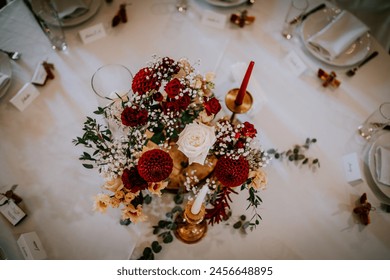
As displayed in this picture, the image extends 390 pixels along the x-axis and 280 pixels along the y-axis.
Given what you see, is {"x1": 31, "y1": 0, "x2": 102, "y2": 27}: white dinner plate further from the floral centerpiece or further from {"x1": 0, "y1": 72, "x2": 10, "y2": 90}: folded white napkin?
the floral centerpiece

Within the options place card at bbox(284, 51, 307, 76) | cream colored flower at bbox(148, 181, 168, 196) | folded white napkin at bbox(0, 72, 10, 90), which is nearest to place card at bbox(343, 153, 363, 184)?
place card at bbox(284, 51, 307, 76)

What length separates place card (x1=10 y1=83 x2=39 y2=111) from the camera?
66.3 inches

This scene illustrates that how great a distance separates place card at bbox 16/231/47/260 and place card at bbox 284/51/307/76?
1704mm

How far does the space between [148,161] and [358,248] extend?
4.01 ft

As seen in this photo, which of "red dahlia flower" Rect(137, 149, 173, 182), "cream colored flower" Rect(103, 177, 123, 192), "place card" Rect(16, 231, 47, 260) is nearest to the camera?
"red dahlia flower" Rect(137, 149, 173, 182)

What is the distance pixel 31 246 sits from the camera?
140 centimetres

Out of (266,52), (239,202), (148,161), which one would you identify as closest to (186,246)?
(239,202)

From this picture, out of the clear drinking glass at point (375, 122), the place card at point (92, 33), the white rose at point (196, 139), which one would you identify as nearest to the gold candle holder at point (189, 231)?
the white rose at point (196, 139)

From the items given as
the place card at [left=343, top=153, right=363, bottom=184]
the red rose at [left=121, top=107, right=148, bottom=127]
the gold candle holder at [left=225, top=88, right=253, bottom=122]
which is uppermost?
the red rose at [left=121, top=107, right=148, bottom=127]

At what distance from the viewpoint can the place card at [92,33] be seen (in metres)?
1.93

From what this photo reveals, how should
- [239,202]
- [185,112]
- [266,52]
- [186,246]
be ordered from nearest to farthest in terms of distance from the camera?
[185,112] → [186,246] → [239,202] → [266,52]

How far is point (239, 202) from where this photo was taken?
1.60 meters

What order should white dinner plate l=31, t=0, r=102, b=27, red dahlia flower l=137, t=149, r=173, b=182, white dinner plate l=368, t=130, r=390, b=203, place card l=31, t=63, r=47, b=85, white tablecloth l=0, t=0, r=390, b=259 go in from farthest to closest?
white dinner plate l=31, t=0, r=102, b=27 < place card l=31, t=63, r=47, b=85 < white dinner plate l=368, t=130, r=390, b=203 < white tablecloth l=0, t=0, r=390, b=259 < red dahlia flower l=137, t=149, r=173, b=182

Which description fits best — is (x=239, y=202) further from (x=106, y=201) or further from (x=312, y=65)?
(x=312, y=65)
